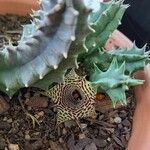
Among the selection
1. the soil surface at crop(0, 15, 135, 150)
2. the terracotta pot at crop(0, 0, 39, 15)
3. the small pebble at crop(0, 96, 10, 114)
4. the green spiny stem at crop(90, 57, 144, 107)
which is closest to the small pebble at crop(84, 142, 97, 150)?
the soil surface at crop(0, 15, 135, 150)

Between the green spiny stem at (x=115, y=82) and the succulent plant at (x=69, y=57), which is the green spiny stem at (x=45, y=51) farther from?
the green spiny stem at (x=115, y=82)

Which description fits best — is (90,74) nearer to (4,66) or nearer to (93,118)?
(93,118)

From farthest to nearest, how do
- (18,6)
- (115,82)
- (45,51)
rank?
(18,6)
(115,82)
(45,51)

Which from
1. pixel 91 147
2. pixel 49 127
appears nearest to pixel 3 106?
pixel 49 127

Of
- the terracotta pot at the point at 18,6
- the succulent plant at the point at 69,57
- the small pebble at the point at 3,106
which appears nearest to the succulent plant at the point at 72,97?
the succulent plant at the point at 69,57

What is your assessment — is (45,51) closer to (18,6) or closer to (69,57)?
(69,57)

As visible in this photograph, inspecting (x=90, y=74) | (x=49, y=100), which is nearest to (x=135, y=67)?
(x=90, y=74)
